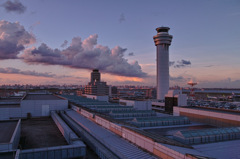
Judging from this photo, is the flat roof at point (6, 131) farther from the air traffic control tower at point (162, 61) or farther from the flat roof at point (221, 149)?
the air traffic control tower at point (162, 61)

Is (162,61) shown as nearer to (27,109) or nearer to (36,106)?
(36,106)

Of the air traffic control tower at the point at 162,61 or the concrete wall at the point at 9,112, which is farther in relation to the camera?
the air traffic control tower at the point at 162,61

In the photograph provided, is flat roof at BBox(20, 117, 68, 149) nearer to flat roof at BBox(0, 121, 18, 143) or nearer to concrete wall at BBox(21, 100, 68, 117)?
flat roof at BBox(0, 121, 18, 143)

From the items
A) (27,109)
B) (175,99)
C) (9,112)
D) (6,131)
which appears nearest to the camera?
(6,131)

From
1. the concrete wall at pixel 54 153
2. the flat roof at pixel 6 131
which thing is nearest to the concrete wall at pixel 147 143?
the concrete wall at pixel 54 153

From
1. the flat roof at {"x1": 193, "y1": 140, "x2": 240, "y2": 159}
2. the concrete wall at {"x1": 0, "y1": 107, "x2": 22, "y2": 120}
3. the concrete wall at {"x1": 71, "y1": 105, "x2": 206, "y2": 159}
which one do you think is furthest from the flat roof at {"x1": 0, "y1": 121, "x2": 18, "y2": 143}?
the flat roof at {"x1": 193, "y1": 140, "x2": 240, "y2": 159}

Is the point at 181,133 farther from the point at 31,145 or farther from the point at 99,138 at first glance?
the point at 31,145

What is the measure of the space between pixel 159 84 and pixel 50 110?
9391 cm

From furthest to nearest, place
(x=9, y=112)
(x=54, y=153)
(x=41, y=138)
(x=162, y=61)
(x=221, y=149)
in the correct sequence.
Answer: (x=162, y=61)
(x=9, y=112)
(x=41, y=138)
(x=54, y=153)
(x=221, y=149)

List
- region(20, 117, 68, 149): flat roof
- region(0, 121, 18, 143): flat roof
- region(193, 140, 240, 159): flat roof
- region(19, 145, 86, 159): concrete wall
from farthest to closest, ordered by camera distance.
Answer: region(20, 117, 68, 149): flat roof
region(0, 121, 18, 143): flat roof
region(19, 145, 86, 159): concrete wall
region(193, 140, 240, 159): flat roof

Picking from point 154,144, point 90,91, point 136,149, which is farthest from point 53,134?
point 90,91

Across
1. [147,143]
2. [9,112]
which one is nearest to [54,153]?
[147,143]

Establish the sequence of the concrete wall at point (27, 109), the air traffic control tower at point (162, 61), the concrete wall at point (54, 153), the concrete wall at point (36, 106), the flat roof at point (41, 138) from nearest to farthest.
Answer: the concrete wall at point (54, 153) < the flat roof at point (41, 138) < the concrete wall at point (27, 109) < the concrete wall at point (36, 106) < the air traffic control tower at point (162, 61)

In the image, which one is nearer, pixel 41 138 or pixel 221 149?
pixel 221 149
